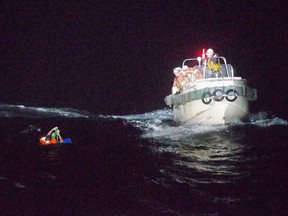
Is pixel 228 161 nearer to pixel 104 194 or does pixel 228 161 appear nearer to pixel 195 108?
pixel 104 194

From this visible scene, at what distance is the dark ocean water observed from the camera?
291 inches

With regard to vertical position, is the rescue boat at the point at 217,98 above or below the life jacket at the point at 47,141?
above

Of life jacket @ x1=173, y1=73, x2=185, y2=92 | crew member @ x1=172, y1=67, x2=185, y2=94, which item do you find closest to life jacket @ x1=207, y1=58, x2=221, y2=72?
crew member @ x1=172, y1=67, x2=185, y2=94

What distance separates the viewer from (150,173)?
9789 mm

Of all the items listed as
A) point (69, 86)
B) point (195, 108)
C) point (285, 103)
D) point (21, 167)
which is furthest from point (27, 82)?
point (21, 167)

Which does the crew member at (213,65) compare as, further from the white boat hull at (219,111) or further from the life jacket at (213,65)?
the white boat hull at (219,111)

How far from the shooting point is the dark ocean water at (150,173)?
24.3 ft

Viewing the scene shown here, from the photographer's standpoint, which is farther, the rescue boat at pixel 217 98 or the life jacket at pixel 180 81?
the life jacket at pixel 180 81

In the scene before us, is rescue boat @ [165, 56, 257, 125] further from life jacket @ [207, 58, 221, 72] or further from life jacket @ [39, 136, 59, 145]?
life jacket @ [39, 136, 59, 145]

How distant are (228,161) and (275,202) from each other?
11.2ft

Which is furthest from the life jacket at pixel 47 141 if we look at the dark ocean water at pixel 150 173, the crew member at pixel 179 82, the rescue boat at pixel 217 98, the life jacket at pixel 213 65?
the life jacket at pixel 213 65

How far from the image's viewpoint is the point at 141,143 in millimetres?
13938

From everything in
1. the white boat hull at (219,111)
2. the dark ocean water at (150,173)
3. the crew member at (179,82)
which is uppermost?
the crew member at (179,82)

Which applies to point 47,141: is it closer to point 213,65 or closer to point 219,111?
point 219,111
